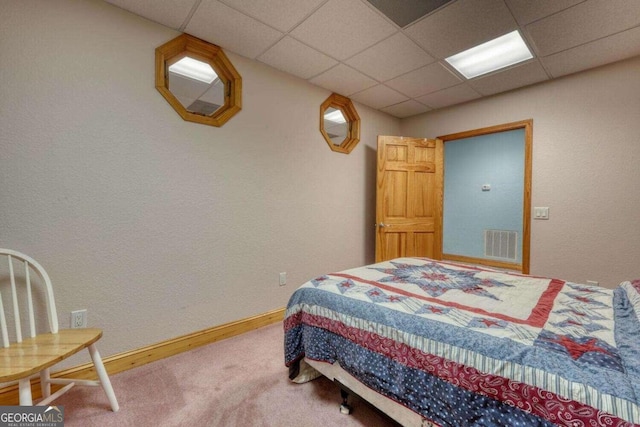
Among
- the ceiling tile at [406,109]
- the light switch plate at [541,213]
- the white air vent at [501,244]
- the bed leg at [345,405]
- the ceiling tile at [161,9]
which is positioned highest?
the ceiling tile at [406,109]

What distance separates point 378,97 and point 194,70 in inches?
80.6

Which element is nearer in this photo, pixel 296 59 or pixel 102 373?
pixel 102 373

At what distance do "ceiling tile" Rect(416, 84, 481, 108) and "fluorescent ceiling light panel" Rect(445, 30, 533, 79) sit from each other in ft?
0.95

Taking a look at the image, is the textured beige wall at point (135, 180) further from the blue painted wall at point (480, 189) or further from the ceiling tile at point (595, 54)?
the blue painted wall at point (480, 189)

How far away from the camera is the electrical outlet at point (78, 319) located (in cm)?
171

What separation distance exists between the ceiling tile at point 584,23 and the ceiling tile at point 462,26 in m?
0.26

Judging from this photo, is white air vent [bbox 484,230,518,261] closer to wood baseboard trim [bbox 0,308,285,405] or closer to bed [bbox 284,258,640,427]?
bed [bbox 284,258,640,427]

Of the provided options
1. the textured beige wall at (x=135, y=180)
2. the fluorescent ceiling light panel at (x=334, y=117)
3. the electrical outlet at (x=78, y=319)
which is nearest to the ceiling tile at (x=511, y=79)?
the fluorescent ceiling light panel at (x=334, y=117)

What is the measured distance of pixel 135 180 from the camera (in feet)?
6.29

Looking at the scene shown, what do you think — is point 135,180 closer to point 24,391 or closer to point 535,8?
point 24,391

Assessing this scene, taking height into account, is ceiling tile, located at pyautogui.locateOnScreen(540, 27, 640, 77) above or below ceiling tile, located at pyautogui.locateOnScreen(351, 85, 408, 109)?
below

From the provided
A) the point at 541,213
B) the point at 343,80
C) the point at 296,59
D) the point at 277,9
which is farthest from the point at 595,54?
the point at 277,9

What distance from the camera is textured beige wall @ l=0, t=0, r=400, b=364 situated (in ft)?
5.19

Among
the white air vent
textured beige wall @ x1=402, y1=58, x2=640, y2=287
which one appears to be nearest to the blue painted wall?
the white air vent
